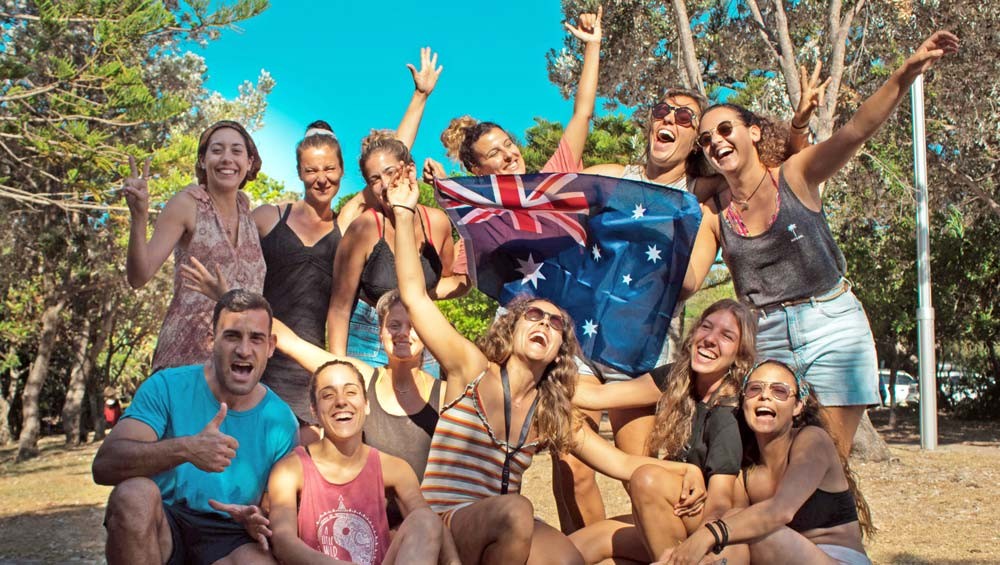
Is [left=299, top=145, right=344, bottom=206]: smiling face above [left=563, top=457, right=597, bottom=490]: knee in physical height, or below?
above

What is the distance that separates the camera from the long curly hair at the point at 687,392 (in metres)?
4.25

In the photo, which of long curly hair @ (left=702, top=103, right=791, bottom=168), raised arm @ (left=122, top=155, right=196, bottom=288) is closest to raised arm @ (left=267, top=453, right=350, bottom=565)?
raised arm @ (left=122, top=155, right=196, bottom=288)

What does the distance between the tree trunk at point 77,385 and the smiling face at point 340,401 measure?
28.2m

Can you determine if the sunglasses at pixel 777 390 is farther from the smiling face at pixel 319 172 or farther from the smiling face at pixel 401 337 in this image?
the smiling face at pixel 319 172

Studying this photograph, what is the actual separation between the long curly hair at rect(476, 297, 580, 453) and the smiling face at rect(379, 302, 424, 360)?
0.29 meters

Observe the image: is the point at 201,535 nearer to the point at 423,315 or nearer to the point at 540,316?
the point at 423,315

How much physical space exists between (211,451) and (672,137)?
8.50 ft

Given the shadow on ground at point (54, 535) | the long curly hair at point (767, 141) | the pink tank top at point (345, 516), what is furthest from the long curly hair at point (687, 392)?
the shadow on ground at point (54, 535)

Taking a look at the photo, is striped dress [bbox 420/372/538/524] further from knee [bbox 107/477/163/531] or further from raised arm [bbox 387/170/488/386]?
knee [bbox 107/477/163/531]

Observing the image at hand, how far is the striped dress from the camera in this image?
4.02m

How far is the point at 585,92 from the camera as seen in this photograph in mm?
5535

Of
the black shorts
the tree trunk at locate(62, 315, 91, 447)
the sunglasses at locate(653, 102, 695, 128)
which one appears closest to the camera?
the black shorts

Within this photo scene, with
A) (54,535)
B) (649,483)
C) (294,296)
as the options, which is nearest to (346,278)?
(294,296)

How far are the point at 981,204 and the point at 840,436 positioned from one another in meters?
19.3
